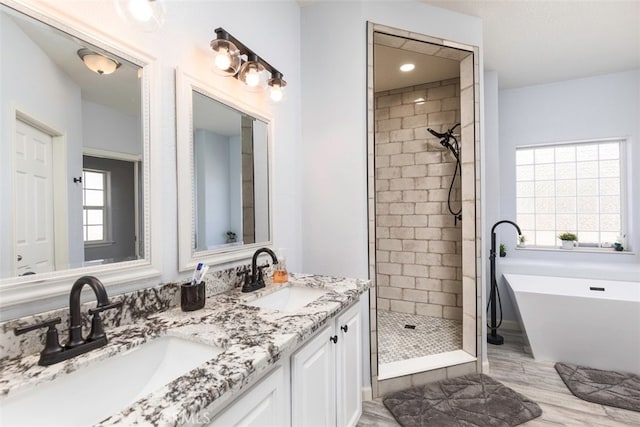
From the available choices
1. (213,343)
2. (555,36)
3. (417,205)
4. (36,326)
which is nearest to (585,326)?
(417,205)

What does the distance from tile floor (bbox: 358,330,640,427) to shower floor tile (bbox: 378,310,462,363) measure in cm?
38

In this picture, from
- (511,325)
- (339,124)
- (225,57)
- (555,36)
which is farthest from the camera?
(511,325)

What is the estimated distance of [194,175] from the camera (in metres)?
1.35

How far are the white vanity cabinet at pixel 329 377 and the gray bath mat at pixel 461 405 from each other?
42cm

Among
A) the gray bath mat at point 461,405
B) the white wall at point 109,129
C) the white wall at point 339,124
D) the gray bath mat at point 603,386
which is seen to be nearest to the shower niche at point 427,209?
the gray bath mat at point 461,405

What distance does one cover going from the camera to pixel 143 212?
1.14 m

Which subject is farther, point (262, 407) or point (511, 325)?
point (511, 325)

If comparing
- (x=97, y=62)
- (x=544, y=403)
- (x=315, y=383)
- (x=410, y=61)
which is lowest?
(x=544, y=403)

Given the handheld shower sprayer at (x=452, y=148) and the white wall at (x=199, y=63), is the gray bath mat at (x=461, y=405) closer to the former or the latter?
the white wall at (x=199, y=63)

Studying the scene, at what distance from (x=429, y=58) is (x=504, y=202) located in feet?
6.32

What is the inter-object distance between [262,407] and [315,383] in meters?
0.39

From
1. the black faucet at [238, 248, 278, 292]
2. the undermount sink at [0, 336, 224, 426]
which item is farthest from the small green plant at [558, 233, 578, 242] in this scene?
the undermount sink at [0, 336, 224, 426]

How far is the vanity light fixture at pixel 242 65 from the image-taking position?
1.39 m

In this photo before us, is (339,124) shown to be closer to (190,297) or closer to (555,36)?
(190,297)
